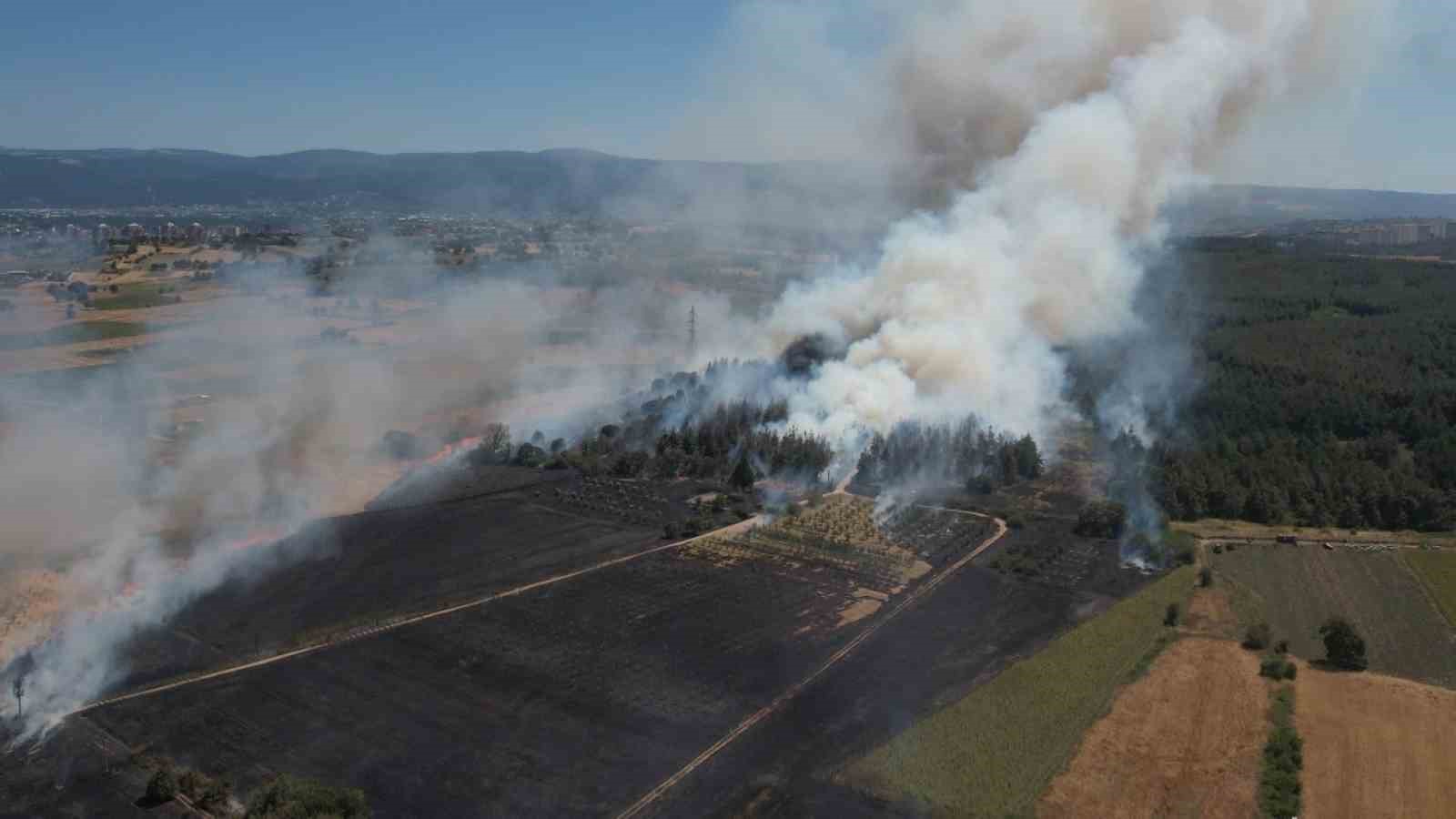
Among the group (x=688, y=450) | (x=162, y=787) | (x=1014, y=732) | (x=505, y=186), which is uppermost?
(x=505, y=186)

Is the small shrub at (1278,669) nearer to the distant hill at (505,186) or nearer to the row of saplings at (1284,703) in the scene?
the row of saplings at (1284,703)

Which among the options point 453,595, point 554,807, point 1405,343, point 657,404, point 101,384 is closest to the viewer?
point 554,807

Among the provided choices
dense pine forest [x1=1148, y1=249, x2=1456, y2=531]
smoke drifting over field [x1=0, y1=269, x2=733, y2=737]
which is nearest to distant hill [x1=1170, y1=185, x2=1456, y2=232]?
dense pine forest [x1=1148, y1=249, x2=1456, y2=531]

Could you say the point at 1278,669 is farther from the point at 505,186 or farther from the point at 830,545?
the point at 505,186

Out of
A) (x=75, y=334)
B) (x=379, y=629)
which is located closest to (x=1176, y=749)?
(x=379, y=629)

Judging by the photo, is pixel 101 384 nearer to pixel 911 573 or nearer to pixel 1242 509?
pixel 911 573

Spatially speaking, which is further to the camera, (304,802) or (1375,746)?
(1375,746)

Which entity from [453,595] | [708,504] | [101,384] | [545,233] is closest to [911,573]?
[708,504]
